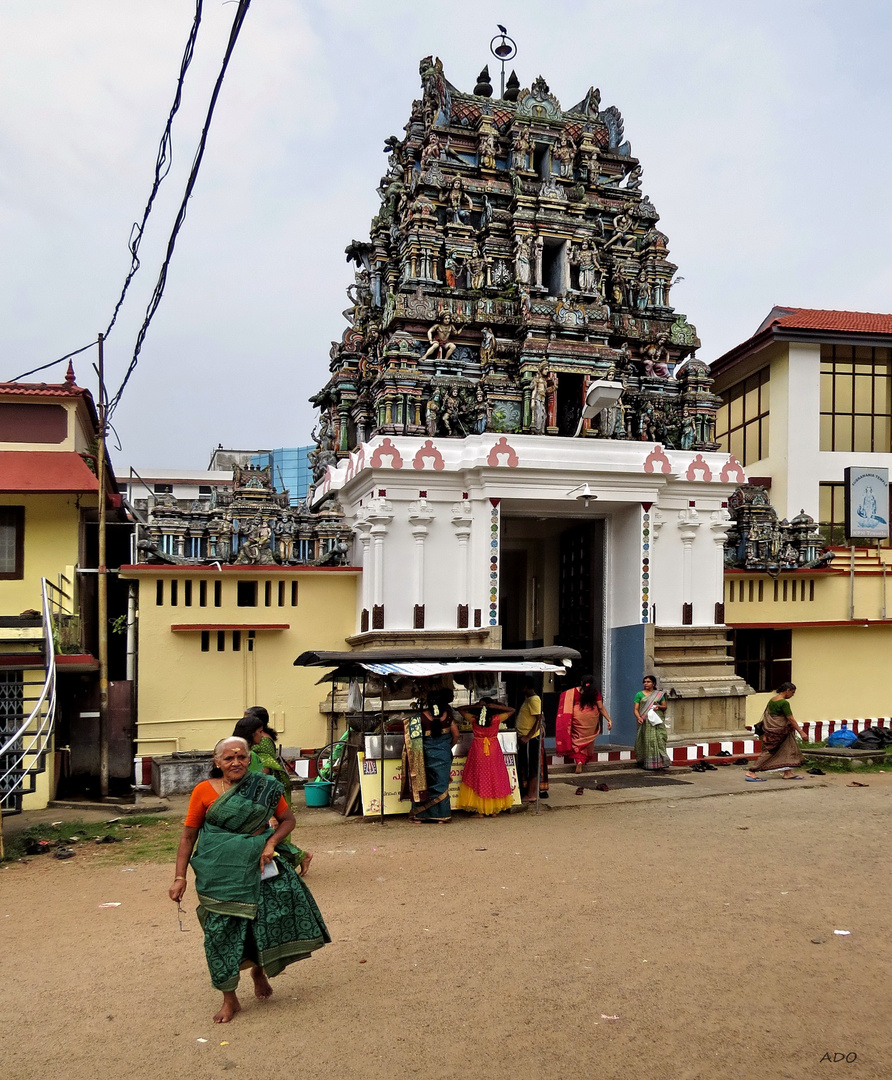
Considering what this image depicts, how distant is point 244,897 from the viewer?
511 cm

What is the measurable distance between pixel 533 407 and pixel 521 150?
5.26 metres

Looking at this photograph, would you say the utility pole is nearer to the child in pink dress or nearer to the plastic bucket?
the plastic bucket

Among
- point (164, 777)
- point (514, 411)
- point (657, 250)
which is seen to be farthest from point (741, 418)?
point (164, 777)

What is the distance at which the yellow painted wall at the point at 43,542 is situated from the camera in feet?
48.0

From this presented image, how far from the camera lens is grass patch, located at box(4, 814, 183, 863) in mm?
9891

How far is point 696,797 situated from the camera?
12.1 meters

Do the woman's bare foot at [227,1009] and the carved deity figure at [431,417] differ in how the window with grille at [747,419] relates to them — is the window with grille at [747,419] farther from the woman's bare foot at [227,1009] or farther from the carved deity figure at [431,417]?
the woman's bare foot at [227,1009]

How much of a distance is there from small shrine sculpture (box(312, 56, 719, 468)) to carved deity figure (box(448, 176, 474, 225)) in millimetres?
26

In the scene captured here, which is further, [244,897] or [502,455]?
[502,455]

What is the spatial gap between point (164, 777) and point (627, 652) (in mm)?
7859

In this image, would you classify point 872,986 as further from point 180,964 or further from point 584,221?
point 584,221

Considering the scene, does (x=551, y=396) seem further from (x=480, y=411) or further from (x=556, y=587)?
(x=556, y=587)

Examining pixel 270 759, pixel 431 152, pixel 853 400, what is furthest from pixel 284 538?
pixel 853 400

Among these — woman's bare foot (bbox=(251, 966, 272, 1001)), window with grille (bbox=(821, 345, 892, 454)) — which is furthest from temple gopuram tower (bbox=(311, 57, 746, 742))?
woman's bare foot (bbox=(251, 966, 272, 1001))
